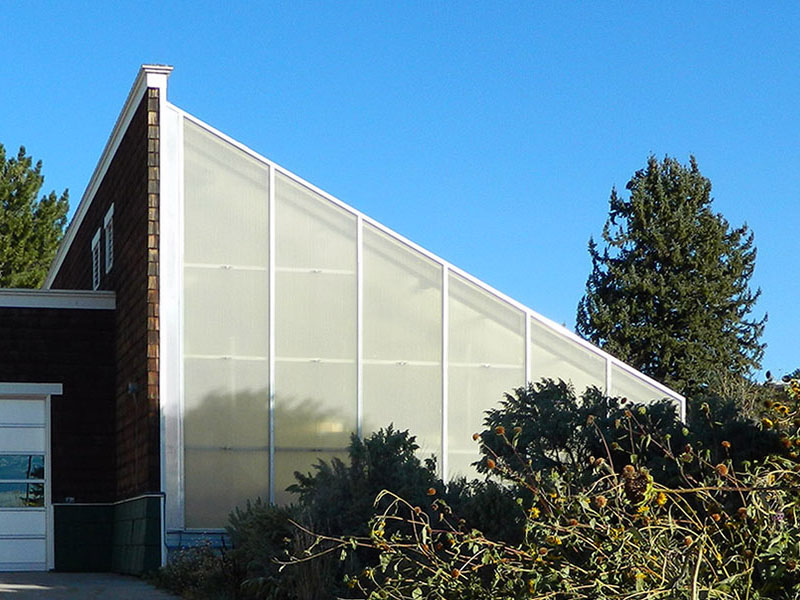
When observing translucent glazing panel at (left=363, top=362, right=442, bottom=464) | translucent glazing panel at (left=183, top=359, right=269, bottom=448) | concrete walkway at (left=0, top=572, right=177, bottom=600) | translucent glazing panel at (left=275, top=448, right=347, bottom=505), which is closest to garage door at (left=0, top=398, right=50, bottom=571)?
concrete walkway at (left=0, top=572, right=177, bottom=600)

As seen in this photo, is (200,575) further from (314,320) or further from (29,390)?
(29,390)

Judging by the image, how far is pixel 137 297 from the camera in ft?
52.7

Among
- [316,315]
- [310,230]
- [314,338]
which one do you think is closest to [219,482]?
[314,338]

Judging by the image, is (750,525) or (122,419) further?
(122,419)

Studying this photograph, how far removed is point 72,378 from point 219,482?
361 cm

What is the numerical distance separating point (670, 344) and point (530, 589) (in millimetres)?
30922

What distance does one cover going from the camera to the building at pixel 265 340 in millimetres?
15188

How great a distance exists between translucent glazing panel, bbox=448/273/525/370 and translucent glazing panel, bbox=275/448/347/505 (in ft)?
6.78

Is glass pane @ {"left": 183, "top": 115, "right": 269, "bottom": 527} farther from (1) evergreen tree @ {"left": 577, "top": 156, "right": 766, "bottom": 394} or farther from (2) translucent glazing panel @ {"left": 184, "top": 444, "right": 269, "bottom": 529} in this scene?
(1) evergreen tree @ {"left": 577, "top": 156, "right": 766, "bottom": 394}

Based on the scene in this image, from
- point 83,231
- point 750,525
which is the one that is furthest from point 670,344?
point 750,525

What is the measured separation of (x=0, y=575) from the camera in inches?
638

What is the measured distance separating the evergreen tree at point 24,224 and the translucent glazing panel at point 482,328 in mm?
26380

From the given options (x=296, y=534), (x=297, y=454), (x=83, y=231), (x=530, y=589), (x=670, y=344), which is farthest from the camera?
(x=670, y=344)

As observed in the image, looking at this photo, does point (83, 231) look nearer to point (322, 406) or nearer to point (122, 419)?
point (122, 419)
